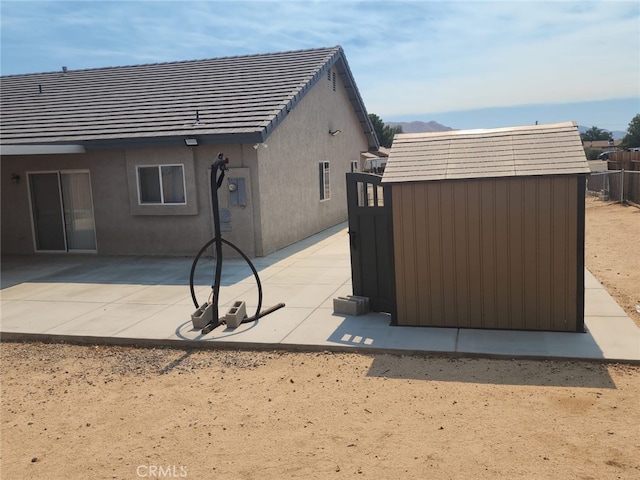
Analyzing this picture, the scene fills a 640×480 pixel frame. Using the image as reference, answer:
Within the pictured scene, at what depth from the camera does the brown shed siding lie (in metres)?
6.09

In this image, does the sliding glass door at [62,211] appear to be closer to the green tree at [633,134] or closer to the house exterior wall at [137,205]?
the house exterior wall at [137,205]

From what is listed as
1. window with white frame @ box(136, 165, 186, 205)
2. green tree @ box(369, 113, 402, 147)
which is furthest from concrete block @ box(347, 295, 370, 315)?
green tree @ box(369, 113, 402, 147)

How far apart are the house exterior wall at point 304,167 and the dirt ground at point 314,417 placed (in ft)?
22.3

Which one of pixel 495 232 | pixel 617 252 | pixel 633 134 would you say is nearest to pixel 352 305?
pixel 495 232

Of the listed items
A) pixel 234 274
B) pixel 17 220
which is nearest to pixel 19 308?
pixel 234 274

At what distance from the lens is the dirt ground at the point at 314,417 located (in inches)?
151

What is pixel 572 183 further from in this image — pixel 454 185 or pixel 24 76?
pixel 24 76

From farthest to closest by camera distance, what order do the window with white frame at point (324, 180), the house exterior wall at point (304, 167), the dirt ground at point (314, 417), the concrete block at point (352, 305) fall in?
the window with white frame at point (324, 180) < the house exterior wall at point (304, 167) < the concrete block at point (352, 305) < the dirt ground at point (314, 417)

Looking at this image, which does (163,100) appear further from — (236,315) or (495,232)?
(495,232)

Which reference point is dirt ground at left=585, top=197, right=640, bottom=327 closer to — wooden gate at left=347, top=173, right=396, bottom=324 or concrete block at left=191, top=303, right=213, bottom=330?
wooden gate at left=347, top=173, right=396, bottom=324

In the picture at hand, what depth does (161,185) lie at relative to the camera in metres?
12.8

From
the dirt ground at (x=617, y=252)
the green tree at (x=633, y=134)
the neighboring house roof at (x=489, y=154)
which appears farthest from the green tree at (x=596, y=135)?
the neighboring house roof at (x=489, y=154)

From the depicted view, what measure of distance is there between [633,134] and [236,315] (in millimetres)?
63803

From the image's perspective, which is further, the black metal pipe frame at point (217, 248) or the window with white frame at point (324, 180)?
the window with white frame at point (324, 180)
